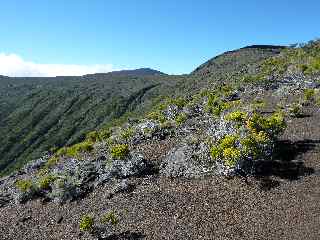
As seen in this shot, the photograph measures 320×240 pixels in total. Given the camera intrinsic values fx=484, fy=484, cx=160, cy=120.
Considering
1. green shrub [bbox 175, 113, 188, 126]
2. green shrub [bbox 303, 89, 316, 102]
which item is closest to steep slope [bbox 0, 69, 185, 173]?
green shrub [bbox 175, 113, 188, 126]

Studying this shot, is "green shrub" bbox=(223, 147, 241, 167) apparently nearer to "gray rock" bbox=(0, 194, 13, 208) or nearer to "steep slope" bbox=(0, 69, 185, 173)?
"gray rock" bbox=(0, 194, 13, 208)

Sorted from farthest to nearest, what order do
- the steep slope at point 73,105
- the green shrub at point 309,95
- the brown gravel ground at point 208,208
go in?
the steep slope at point 73,105
the green shrub at point 309,95
the brown gravel ground at point 208,208

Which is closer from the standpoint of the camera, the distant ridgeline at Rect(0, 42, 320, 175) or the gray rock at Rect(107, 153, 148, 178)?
the gray rock at Rect(107, 153, 148, 178)

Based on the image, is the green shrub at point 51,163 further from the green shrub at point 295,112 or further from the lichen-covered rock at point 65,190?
the green shrub at point 295,112

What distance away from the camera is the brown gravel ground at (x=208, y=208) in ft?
51.3

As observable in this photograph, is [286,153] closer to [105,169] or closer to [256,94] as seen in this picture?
[105,169]

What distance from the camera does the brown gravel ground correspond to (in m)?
15.6

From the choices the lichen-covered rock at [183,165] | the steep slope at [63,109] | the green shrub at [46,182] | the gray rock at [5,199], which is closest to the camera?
the lichen-covered rock at [183,165]

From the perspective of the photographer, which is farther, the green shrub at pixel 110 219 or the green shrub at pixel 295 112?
the green shrub at pixel 295 112

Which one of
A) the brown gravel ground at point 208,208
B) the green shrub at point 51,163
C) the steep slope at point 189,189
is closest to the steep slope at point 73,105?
the green shrub at point 51,163

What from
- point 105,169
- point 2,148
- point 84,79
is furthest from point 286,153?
point 84,79

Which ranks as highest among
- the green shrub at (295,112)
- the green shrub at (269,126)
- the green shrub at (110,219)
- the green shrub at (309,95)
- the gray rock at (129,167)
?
the green shrub at (309,95)

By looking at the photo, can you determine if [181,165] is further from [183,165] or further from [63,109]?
[63,109]

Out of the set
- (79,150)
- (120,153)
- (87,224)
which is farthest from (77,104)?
(87,224)
